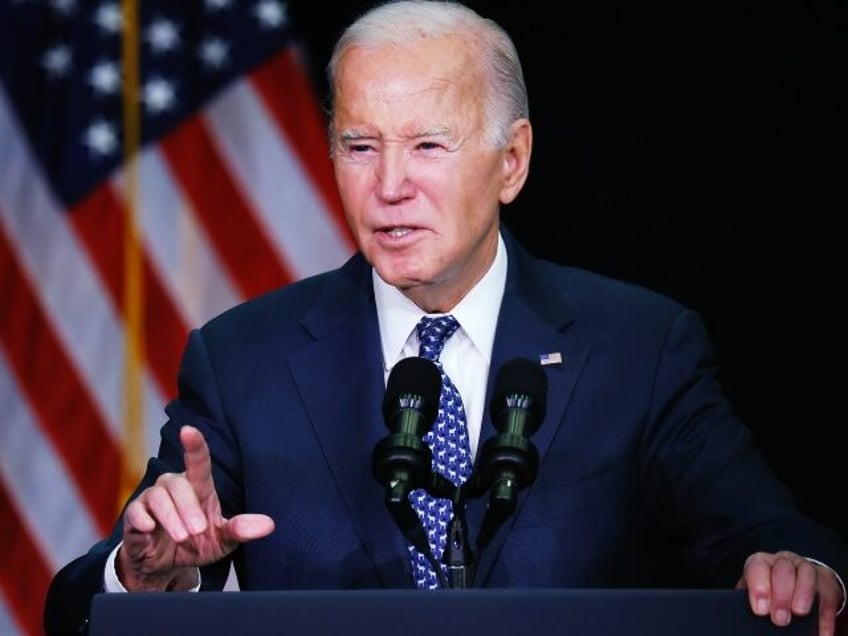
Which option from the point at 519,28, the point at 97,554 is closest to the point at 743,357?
the point at 519,28

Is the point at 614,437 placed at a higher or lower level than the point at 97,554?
lower

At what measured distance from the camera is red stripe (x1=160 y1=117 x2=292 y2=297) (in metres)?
3.99

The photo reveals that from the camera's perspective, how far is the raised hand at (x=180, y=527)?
5.96 feet

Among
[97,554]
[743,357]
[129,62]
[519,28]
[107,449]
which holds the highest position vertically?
[129,62]

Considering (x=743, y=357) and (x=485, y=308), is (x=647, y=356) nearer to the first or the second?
(x=485, y=308)

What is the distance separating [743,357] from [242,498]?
157cm

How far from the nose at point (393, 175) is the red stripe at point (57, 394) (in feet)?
6.08

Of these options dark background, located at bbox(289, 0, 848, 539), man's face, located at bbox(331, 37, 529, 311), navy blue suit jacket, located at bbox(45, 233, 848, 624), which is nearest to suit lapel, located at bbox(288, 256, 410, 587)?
navy blue suit jacket, located at bbox(45, 233, 848, 624)

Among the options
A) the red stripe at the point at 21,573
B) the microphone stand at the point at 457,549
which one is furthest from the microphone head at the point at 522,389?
the red stripe at the point at 21,573

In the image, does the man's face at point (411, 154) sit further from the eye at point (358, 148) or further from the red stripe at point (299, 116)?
the red stripe at point (299, 116)

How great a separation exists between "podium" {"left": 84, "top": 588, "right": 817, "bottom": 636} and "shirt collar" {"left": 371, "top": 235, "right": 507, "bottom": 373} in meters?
0.80

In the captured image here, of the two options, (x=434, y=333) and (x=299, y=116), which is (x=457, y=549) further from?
(x=299, y=116)

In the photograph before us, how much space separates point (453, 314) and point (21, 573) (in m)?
1.89

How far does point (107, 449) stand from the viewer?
3914mm
